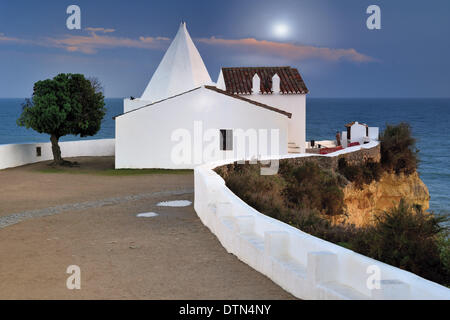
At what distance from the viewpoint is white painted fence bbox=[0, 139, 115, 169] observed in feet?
86.1

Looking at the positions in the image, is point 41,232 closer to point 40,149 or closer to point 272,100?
point 40,149

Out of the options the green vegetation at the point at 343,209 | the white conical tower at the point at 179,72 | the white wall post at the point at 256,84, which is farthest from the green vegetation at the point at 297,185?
the white conical tower at the point at 179,72

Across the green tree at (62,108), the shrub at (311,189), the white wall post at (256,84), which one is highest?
the white wall post at (256,84)

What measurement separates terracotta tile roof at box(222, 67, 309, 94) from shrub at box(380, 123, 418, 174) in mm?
7497

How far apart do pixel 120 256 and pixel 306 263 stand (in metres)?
3.29

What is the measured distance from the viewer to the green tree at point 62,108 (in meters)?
26.7

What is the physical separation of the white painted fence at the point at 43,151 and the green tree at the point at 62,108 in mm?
1438

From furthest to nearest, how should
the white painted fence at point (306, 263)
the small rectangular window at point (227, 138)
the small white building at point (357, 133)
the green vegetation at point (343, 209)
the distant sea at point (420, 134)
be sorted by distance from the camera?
the distant sea at point (420, 134) → the small white building at point (357, 133) → the small rectangular window at point (227, 138) → the green vegetation at point (343, 209) → the white painted fence at point (306, 263)

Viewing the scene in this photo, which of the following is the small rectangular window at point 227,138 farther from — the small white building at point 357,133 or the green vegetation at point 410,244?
the green vegetation at point 410,244

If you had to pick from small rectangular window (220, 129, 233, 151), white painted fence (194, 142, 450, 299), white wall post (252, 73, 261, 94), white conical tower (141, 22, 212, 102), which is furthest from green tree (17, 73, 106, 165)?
white painted fence (194, 142, 450, 299)

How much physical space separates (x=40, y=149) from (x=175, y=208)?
1845 centimetres

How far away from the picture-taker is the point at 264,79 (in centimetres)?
3741

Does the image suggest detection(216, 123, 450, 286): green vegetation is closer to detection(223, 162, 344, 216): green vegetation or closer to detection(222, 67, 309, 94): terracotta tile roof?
detection(223, 162, 344, 216): green vegetation
